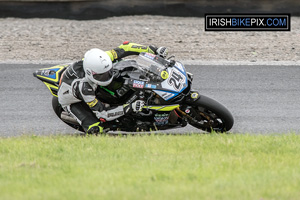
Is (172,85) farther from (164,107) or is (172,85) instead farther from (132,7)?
(132,7)

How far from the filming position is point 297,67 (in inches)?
461

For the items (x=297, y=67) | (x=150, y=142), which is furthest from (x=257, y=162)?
(x=297, y=67)

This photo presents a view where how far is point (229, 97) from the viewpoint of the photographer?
32.8 feet

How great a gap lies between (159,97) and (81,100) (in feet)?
3.76

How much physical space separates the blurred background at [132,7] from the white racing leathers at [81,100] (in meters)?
6.91

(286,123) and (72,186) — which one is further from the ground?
(72,186)

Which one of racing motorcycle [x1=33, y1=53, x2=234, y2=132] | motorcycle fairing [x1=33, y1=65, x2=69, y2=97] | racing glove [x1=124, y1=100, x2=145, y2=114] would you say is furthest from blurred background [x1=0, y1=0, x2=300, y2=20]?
racing glove [x1=124, y1=100, x2=145, y2=114]

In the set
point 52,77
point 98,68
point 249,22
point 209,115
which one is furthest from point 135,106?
point 249,22

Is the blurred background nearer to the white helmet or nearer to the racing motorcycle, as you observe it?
the racing motorcycle

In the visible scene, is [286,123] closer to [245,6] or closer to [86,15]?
[245,6]

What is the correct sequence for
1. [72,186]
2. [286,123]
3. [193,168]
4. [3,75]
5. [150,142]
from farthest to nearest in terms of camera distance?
[3,75] < [286,123] < [150,142] < [193,168] < [72,186]

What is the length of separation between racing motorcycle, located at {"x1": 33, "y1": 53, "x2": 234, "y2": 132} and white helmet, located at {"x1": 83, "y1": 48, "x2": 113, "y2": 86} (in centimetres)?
28

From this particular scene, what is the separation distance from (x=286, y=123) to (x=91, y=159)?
3.43 m

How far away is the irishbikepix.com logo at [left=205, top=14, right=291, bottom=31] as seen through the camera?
47.1 feet
